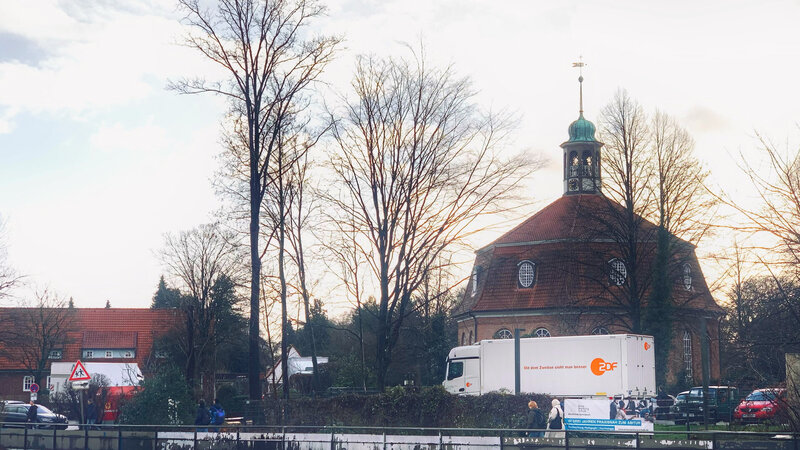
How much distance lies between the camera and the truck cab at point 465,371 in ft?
118

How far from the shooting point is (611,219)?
1869 inches

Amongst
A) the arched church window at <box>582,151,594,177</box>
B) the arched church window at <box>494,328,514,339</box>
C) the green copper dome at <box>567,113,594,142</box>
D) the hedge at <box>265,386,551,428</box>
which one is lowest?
the hedge at <box>265,386,551,428</box>

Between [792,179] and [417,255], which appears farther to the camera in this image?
[417,255]

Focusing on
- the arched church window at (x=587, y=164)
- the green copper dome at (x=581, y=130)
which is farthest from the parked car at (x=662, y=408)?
the green copper dome at (x=581, y=130)

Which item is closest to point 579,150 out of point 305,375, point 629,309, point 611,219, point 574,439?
point 611,219

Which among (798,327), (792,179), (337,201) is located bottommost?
(798,327)

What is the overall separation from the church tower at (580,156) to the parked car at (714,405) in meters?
22.2

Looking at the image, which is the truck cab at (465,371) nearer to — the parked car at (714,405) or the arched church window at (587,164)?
the parked car at (714,405)

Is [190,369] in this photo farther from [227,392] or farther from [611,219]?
[611,219]

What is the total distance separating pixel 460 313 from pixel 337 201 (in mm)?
25898

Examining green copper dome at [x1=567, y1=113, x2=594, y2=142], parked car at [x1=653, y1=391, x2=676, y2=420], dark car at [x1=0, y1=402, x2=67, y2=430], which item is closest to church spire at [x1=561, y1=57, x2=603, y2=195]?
green copper dome at [x1=567, y1=113, x2=594, y2=142]

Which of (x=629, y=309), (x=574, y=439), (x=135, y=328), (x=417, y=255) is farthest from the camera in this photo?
(x=135, y=328)

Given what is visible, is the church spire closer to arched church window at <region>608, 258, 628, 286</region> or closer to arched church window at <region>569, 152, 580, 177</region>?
arched church window at <region>569, 152, 580, 177</region>

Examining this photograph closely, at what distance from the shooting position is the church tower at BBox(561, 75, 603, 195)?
58.4m
